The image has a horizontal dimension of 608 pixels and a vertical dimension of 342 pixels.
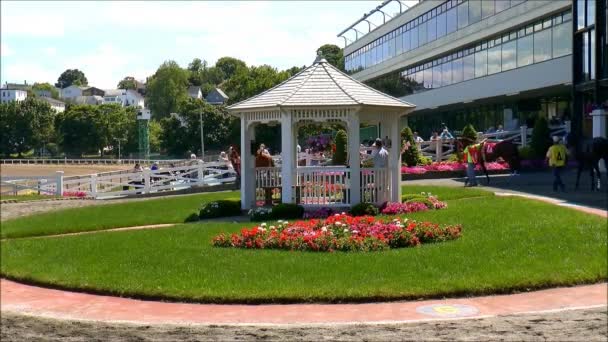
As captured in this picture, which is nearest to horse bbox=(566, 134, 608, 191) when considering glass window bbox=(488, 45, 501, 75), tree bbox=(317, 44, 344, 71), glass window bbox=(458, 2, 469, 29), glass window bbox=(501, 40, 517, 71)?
glass window bbox=(501, 40, 517, 71)

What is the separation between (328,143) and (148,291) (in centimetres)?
2661

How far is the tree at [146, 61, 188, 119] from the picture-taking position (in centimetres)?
9233

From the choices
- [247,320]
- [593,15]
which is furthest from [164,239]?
[593,15]

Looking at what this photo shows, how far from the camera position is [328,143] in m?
35.7

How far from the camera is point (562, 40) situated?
3303cm

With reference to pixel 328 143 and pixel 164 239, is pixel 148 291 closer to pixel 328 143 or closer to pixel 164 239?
pixel 164 239

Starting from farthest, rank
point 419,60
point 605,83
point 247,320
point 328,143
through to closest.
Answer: point 419,60 < point 328,143 < point 605,83 < point 247,320

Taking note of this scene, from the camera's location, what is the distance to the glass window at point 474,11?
4225 centimetres

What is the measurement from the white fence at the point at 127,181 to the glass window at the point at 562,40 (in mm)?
16565

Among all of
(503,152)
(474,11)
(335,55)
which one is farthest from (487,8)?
(335,55)

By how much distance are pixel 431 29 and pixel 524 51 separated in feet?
43.9

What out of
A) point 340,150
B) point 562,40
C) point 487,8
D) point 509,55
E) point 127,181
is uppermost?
point 487,8

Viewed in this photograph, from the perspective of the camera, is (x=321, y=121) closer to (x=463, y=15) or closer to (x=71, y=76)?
(x=71, y=76)

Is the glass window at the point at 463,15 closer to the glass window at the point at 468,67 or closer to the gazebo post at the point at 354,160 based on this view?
the glass window at the point at 468,67
